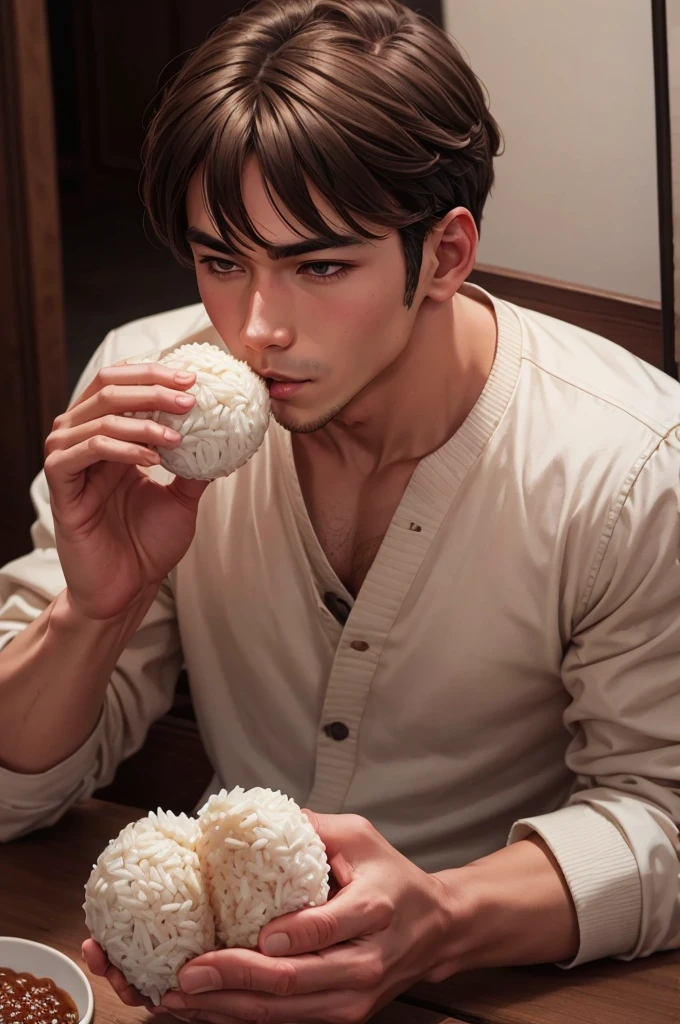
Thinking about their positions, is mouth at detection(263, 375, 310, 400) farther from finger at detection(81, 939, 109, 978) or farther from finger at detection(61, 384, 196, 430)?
finger at detection(81, 939, 109, 978)

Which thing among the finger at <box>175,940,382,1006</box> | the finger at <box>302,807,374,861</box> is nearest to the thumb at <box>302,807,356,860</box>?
the finger at <box>302,807,374,861</box>

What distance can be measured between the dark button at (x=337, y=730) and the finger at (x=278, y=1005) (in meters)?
0.59

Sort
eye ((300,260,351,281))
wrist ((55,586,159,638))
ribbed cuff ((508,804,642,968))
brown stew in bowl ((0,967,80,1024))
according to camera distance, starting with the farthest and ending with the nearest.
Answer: wrist ((55,586,159,638)) → eye ((300,260,351,281)) → ribbed cuff ((508,804,642,968)) → brown stew in bowl ((0,967,80,1024))

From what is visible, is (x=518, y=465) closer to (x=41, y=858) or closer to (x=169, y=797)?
(x=41, y=858)

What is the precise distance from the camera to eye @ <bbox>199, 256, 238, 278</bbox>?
1.63m

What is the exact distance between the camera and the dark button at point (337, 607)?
1.87m

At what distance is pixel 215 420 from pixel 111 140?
1295mm

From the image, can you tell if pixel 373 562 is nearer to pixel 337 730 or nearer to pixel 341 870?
pixel 337 730

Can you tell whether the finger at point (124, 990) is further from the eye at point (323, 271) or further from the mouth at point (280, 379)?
the eye at point (323, 271)

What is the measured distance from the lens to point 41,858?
166 centimetres

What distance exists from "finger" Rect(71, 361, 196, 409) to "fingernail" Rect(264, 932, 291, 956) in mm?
643

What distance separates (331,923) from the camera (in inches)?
50.7

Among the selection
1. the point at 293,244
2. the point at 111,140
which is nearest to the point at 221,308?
the point at 293,244

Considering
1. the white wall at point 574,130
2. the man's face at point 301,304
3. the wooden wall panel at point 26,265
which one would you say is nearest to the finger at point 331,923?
the man's face at point 301,304
